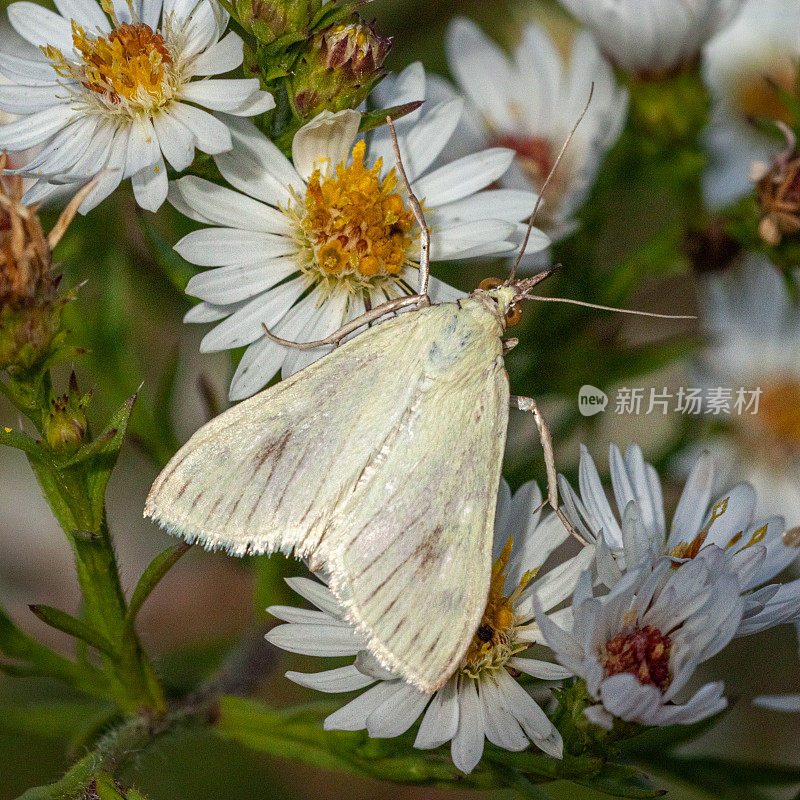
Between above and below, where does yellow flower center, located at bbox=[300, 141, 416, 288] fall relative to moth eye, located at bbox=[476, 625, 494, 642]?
above

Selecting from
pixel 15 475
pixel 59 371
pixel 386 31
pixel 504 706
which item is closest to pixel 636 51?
pixel 386 31

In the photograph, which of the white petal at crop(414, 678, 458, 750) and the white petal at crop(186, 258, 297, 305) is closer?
the white petal at crop(414, 678, 458, 750)

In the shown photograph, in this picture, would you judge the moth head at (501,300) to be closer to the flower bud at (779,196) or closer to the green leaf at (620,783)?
the flower bud at (779,196)

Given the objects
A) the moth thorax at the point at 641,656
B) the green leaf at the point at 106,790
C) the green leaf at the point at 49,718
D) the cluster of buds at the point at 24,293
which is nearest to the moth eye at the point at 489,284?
the moth thorax at the point at 641,656

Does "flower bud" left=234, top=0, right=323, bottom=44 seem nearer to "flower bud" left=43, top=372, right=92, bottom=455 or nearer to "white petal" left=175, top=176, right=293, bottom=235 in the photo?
"white petal" left=175, top=176, right=293, bottom=235

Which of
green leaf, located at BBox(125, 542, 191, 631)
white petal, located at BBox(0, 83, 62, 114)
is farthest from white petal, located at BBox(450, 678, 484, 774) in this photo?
white petal, located at BBox(0, 83, 62, 114)

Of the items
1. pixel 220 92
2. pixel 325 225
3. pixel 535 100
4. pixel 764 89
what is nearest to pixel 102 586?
pixel 325 225

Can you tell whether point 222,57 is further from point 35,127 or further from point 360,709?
point 360,709
